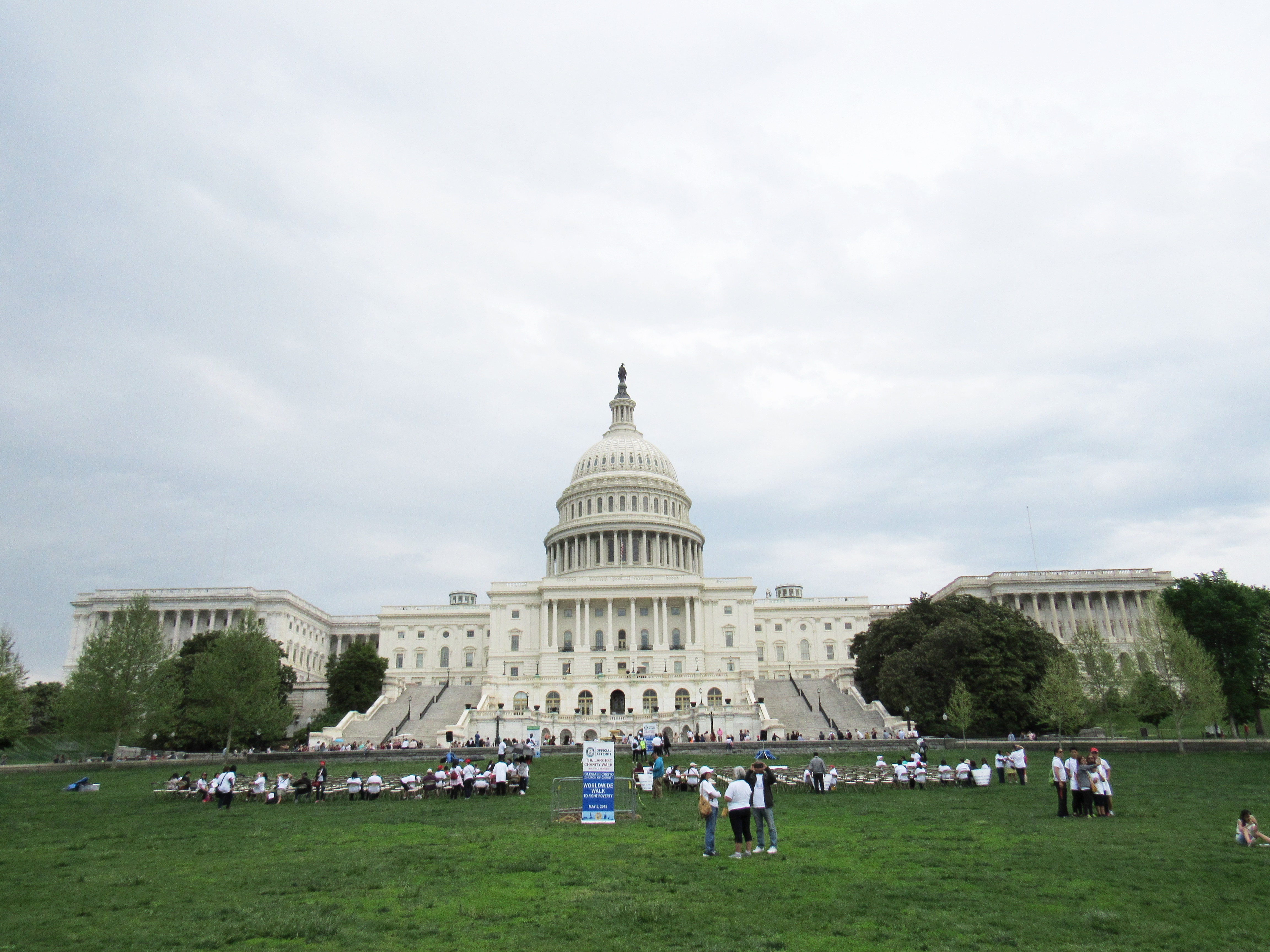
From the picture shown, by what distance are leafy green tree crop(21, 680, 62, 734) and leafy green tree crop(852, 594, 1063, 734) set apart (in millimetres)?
69403

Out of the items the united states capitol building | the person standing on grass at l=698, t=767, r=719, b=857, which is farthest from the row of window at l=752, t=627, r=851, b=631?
the person standing on grass at l=698, t=767, r=719, b=857

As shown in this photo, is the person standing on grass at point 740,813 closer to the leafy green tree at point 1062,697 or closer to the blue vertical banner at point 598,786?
the blue vertical banner at point 598,786

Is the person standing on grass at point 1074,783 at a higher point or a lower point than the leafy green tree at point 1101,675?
lower

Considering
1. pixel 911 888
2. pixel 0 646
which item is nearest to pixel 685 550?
pixel 0 646

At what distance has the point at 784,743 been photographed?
51.6 metres

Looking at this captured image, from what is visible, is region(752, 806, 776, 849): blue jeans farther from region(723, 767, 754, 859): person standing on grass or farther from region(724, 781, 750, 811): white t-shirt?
region(724, 781, 750, 811): white t-shirt

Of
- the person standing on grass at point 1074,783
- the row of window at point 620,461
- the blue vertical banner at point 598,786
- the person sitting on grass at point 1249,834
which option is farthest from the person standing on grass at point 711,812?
the row of window at point 620,461

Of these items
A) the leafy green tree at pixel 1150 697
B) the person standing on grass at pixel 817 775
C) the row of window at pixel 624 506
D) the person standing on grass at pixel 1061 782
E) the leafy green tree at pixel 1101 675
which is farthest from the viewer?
the row of window at pixel 624 506

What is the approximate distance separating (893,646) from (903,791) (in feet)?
151

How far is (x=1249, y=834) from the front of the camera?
50.6ft

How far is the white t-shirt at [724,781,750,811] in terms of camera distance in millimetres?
15539

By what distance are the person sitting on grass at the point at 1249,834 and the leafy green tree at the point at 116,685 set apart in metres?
49.7

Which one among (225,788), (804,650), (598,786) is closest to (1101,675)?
(598,786)

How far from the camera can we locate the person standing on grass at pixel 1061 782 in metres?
20.0
